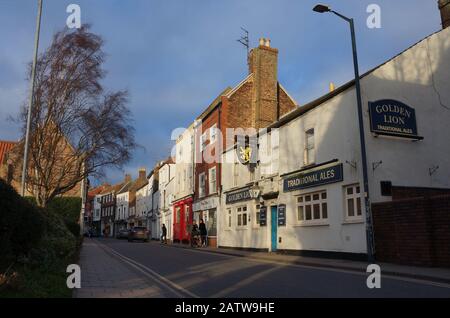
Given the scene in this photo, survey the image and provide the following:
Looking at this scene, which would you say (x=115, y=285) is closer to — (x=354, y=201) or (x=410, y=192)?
(x=354, y=201)

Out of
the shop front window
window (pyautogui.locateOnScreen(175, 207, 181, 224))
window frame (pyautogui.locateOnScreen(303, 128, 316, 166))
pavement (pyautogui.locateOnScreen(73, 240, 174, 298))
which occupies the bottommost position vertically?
pavement (pyautogui.locateOnScreen(73, 240, 174, 298))

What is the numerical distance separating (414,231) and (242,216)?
523 inches

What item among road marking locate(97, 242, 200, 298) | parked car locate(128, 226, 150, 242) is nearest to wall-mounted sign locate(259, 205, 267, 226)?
road marking locate(97, 242, 200, 298)

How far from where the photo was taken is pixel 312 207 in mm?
19281

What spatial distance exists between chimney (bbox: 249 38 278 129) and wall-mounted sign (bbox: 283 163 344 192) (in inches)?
363

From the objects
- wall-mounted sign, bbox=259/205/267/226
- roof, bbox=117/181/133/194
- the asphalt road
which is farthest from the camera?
roof, bbox=117/181/133/194

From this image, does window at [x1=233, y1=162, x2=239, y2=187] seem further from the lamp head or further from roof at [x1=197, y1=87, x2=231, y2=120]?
the lamp head

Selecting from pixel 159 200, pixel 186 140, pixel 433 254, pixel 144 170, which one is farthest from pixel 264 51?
pixel 144 170

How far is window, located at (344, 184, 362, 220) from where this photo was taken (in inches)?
656

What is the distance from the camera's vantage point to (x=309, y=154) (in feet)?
65.6

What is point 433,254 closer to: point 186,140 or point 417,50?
point 417,50

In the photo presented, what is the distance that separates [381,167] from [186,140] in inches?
1037

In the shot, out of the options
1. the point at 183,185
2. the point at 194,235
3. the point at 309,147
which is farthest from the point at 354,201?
the point at 183,185

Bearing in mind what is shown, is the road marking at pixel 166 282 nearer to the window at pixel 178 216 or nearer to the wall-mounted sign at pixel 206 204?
the wall-mounted sign at pixel 206 204
